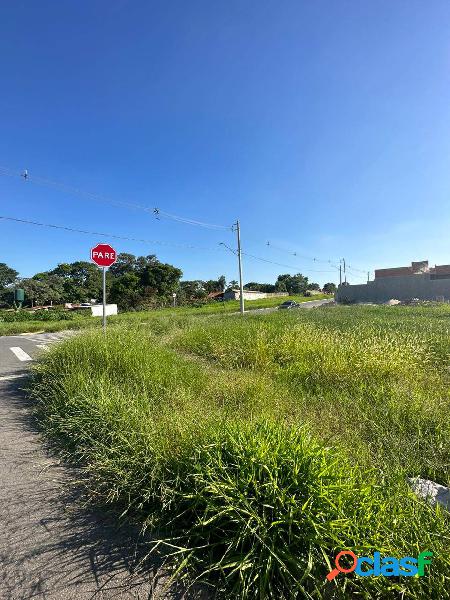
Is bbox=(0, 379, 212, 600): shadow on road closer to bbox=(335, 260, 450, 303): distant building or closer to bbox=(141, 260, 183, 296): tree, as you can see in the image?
bbox=(335, 260, 450, 303): distant building

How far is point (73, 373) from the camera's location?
4340 millimetres

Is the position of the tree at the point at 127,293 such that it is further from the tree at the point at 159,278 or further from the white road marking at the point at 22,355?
the white road marking at the point at 22,355

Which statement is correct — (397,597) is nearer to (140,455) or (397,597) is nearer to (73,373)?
(140,455)

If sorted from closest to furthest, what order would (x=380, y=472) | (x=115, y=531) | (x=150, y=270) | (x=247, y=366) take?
1. (x=115, y=531)
2. (x=380, y=472)
3. (x=247, y=366)
4. (x=150, y=270)

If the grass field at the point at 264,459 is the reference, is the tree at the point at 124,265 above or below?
above

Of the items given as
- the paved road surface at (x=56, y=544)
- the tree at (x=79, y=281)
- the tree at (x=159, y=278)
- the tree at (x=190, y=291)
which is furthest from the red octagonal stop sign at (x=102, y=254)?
the tree at (x=79, y=281)

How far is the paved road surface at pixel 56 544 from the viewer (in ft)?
4.99

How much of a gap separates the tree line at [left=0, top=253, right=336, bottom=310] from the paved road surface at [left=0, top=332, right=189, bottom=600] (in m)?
41.6

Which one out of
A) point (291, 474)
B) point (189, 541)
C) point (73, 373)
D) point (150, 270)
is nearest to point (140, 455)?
point (189, 541)

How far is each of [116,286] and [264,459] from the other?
47858 mm

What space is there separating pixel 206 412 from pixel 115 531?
4.54 ft

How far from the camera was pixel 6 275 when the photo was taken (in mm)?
70375

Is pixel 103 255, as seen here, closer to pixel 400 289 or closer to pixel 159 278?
pixel 400 289

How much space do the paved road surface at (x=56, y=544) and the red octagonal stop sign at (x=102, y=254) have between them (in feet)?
15.2
